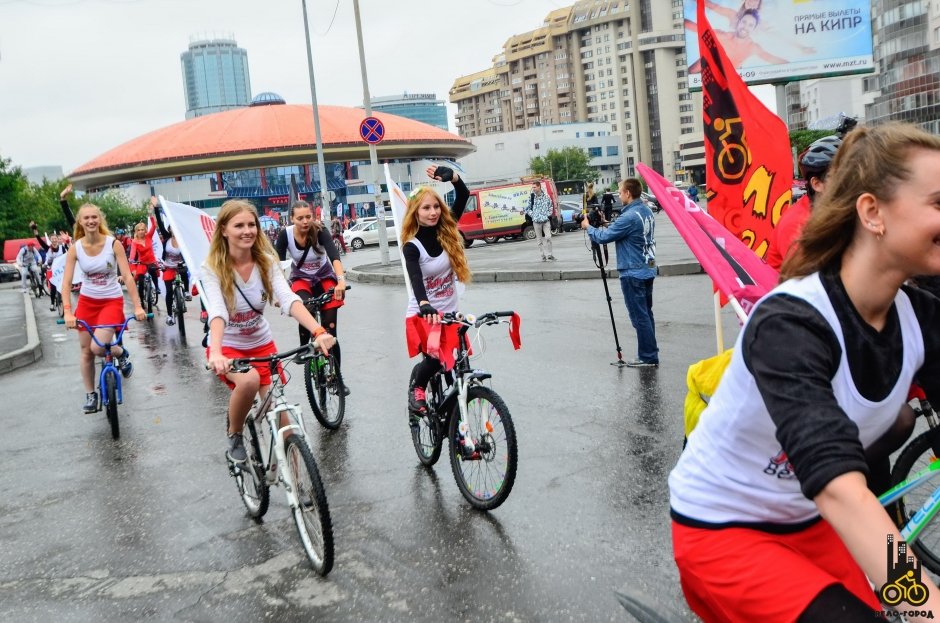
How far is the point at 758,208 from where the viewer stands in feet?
16.3

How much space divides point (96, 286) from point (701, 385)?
7.17m

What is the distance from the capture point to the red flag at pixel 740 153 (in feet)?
15.5

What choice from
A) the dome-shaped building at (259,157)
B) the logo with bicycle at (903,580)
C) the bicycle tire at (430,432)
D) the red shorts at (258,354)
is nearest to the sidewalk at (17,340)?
the red shorts at (258,354)

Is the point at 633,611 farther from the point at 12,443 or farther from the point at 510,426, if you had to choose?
the point at 12,443

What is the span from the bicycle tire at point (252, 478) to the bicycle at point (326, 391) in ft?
6.62

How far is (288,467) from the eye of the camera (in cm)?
443

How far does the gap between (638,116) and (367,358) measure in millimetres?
160196

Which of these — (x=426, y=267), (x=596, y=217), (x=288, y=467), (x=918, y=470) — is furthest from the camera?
(x=596, y=217)

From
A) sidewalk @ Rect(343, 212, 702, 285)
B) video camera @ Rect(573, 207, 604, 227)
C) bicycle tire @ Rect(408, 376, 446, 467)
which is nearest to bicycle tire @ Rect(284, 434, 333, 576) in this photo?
bicycle tire @ Rect(408, 376, 446, 467)

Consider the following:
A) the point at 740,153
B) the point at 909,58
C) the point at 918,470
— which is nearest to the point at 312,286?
the point at 740,153

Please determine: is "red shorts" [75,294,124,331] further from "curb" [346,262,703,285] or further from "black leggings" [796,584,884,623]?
"curb" [346,262,703,285]

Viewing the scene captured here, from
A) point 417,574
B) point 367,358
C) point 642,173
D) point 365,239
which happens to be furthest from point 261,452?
point 365,239

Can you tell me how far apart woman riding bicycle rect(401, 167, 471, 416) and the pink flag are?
7.72ft

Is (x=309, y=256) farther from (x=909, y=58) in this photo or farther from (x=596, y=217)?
(x=909, y=58)
